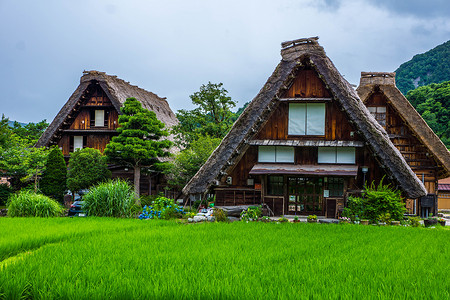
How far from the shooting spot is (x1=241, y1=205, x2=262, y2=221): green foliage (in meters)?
13.4

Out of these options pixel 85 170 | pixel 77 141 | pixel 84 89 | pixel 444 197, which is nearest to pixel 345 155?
pixel 85 170

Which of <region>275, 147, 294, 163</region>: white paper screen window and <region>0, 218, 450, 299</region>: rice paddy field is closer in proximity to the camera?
<region>0, 218, 450, 299</region>: rice paddy field

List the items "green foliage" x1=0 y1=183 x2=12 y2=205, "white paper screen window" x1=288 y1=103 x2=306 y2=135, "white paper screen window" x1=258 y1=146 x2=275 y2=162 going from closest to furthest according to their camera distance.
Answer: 1. "white paper screen window" x1=288 y1=103 x2=306 y2=135
2. "white paper screen window" x1=258 y1=146 x2=275 y2=162
3. "green foliage" x1=0 y1=183 x2=12 y2=205

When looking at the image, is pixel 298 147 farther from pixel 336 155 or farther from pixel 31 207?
pixel 31 207

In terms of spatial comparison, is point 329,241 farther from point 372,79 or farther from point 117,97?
point 117,97

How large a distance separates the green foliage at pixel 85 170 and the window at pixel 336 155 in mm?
10785

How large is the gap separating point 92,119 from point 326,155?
15643 mm

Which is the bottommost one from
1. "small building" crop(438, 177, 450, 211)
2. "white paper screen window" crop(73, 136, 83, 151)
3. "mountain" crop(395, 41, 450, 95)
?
"small building" crop(438, 177, 450, 211)

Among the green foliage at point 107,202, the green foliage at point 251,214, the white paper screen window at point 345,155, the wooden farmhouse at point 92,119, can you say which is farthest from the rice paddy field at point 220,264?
the wooden farmhouse at point 92,119

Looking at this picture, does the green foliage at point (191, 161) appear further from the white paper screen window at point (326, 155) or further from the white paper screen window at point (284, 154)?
the white paper screen window at point (326, 155)

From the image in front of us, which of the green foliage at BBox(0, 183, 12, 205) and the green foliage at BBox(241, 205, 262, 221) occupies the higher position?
the green foliage at BBox(241, 205, 262, 221)

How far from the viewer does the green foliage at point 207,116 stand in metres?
24.2

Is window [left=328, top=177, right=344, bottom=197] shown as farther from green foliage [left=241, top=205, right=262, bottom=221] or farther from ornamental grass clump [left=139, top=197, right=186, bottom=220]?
ornamental grass clump [left=139, top=197, right=186, bottom=220]

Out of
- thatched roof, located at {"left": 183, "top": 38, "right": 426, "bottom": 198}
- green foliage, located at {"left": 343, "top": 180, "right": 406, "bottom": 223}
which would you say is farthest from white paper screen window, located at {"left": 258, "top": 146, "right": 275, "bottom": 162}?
green foliage, located at {"left": 343, "top": 180, "right": 406, "bottom": 223}
